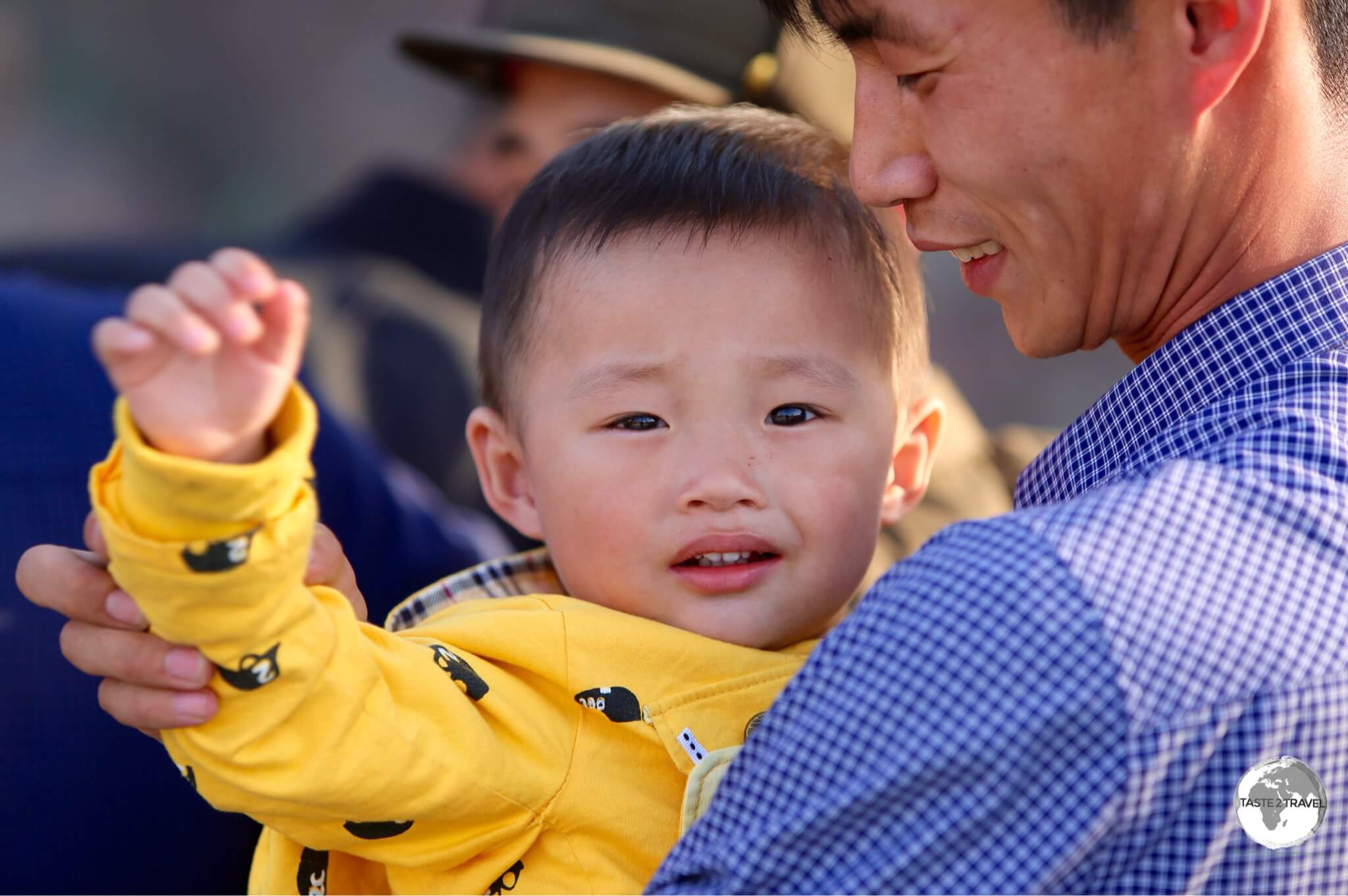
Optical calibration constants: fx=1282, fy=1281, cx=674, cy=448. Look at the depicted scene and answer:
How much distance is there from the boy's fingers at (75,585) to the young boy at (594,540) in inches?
6.6

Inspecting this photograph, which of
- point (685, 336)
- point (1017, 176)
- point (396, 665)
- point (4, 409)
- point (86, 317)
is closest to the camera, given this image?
point (396, 665)

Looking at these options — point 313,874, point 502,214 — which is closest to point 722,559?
point 313,874

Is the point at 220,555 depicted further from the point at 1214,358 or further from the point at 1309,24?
the point at 1309,24

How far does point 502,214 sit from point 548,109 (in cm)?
29

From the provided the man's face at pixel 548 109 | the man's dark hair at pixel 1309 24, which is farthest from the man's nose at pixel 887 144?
the man's face at pixel 548 109

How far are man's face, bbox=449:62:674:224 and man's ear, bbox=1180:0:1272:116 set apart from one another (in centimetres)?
206

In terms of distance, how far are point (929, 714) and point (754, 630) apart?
1.61 ft

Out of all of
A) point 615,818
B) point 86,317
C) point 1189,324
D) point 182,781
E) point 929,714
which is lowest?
point 182,781

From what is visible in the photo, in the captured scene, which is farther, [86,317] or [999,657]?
[86,317]

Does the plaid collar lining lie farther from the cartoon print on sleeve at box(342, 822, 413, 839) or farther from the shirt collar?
the shirt collar

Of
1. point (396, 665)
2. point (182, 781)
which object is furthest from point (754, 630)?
point (182, 781)

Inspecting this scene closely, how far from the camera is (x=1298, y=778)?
986mm

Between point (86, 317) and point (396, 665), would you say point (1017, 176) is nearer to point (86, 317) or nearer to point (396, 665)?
point (396, 665)

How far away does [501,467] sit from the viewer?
5.51ft
